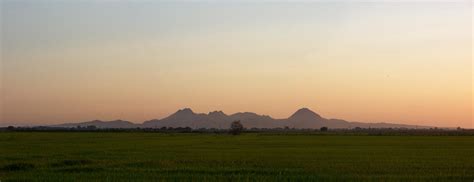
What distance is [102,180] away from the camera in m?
20.8

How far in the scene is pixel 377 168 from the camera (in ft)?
85.6

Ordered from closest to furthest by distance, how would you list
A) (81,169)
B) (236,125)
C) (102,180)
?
1. (102,180)
2. (81,169)
3. (236,125)

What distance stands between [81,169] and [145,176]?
200 inches

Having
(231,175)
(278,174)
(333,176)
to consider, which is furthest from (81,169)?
(333,176)

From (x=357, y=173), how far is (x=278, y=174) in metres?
3.59

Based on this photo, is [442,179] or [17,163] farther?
[17,163]

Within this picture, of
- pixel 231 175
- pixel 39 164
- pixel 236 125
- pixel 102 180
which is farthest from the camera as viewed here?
pixel 236 125

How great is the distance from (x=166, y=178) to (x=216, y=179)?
6.66 feet

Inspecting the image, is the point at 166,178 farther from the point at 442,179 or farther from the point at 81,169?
the point at 442,179

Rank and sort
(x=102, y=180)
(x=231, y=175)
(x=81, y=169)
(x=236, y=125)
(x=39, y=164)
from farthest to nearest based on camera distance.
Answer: (x=236, y=125) → (x=39, y=164) → (x=81, y=169) → (x=231, y=175) → (x=102, y=180)

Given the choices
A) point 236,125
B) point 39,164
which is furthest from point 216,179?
point 236,125

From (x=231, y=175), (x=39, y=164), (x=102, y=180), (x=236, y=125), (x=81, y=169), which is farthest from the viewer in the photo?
(x=236, y=125)

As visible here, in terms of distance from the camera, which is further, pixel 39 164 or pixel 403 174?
pixel 39 164

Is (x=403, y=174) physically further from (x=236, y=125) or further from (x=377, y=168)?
(x=236, y=125)
